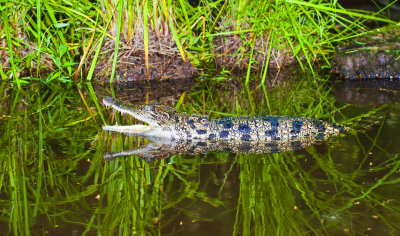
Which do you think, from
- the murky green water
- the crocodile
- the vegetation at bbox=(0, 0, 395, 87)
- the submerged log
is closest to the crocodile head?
the crocodile

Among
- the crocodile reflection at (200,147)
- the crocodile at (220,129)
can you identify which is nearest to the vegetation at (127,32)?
the crocodile at (220,129)

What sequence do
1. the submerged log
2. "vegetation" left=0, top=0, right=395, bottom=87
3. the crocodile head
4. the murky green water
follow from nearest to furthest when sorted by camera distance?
1. the murky green water
2. the crocodile head
3. "vegetation" left=0, top=0, right=395, bottom=87
4. the submerged log

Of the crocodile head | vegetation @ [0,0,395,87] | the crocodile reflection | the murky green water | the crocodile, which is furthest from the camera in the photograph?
vegetation @ [0,0,395,87]

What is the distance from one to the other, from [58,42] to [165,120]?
3.32m

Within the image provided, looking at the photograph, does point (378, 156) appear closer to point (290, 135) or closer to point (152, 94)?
point (290, 135)

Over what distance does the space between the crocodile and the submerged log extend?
Result: 10.6 feet

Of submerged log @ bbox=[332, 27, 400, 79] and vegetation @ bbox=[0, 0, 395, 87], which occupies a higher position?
vegetation @ bbox=[0, 0, 395, 87]

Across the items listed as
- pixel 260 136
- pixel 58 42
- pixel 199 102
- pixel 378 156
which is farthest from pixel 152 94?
pixel 378 156

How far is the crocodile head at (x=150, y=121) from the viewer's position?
5504mm

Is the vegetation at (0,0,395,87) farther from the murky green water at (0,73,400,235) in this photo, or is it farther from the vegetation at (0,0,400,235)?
the murky green water at (0,73,400,235)

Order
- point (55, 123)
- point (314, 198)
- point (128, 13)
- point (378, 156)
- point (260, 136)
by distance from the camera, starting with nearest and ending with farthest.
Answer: point (314, 198), point (378, 156), point (260, 136), point (55, 123), point (128, 13)

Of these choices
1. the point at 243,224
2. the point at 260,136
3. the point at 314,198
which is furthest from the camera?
the point at 260,136

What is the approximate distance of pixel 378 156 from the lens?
466 centimetres

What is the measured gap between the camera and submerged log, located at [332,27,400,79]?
841cm
